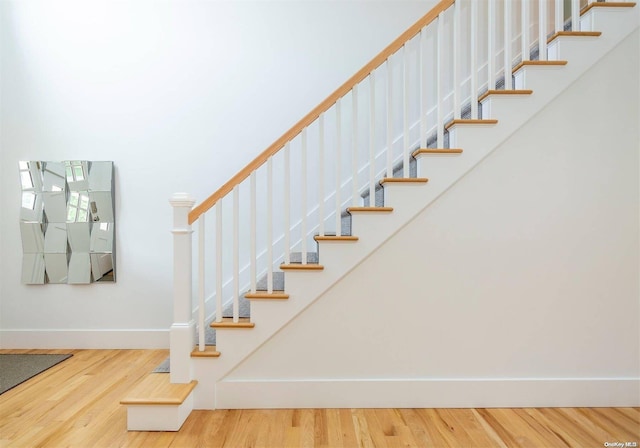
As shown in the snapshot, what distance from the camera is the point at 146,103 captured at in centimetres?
340

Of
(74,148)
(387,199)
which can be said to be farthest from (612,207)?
(74,148)

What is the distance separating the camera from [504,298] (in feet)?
7.41

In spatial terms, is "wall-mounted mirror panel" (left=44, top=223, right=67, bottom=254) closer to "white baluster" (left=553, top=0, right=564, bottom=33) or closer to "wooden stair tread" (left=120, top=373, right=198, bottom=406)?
"wooden stair tread" (left=120, top=373, right=198, bottom=406)

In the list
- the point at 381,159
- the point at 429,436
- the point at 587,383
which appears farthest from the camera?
the point at 381,159

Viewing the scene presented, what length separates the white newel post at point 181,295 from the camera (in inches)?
84.7

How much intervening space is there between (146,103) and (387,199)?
2.29 meters

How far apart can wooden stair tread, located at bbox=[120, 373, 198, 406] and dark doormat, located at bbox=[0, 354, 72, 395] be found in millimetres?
1080

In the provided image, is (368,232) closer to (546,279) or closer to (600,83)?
(546,279)

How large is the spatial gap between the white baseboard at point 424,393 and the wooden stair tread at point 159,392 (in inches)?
8.6

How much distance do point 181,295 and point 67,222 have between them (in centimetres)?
186

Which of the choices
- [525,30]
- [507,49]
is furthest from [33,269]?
[525,30]

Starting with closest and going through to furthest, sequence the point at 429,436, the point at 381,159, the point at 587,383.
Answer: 1. the point at 429,436
2. the point at 587,383
3. the point at 381,159

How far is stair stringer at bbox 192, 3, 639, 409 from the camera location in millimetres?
2205

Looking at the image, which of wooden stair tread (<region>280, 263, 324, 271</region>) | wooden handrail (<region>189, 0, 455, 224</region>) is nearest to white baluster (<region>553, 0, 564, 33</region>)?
wooden handrail (<region>189, 0, 455, 224</region>)
